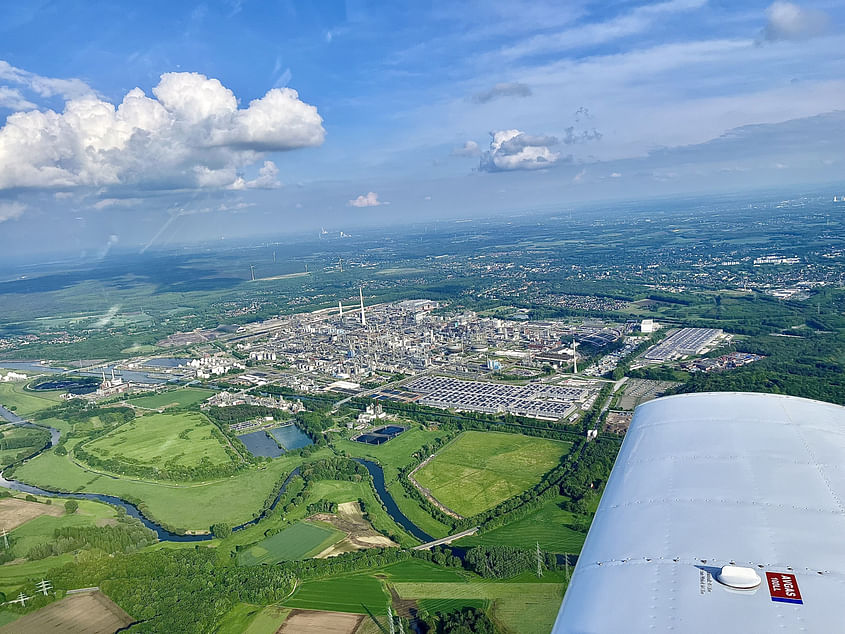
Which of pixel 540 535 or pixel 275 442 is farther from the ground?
pixel 275 442

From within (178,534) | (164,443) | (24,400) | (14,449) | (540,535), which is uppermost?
(24,400)

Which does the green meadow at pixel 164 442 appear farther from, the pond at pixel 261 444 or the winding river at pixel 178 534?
the winding river at pixel 178 534

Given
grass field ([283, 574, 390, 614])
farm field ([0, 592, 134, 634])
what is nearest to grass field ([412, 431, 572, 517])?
grass field ([283, 574, 390, 614])

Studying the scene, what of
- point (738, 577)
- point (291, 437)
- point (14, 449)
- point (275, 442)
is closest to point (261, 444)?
point (275, 442)

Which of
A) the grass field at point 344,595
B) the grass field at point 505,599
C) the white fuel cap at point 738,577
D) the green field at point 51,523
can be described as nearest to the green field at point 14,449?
the green field at point 51,523

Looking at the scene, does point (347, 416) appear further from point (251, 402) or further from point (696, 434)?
point (696, 434)

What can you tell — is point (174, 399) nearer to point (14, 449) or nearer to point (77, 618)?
point (14, 449)
